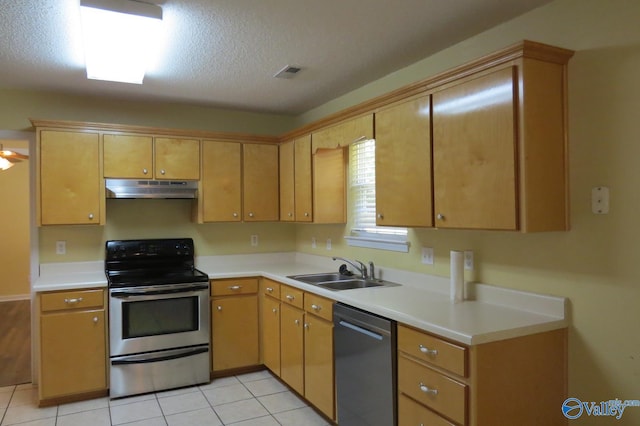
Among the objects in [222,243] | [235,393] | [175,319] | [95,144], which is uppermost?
[95,144]

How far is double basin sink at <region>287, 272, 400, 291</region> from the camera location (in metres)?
3.26

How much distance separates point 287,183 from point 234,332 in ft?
4.60

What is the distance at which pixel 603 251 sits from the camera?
196 cm

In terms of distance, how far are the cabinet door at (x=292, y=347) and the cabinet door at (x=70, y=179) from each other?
1716 millimetres

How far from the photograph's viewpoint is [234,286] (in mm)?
3875

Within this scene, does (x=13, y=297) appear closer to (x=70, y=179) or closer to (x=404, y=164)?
(x=70, y=179)

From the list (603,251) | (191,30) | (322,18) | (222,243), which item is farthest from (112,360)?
(603,251)

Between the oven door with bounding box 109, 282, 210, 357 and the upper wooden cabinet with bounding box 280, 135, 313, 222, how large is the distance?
3.24 ft

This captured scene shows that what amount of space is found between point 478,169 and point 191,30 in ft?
5.59

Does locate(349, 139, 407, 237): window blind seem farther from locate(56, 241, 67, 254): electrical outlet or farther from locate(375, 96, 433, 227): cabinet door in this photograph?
locate(56, 241, 67, 254): electrical outlet

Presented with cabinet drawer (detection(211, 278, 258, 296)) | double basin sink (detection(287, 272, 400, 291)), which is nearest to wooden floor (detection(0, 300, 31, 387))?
cabinet drawer (detection(211, 278, 258, 296))

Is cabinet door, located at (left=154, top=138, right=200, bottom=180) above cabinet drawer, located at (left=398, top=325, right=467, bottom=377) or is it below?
above

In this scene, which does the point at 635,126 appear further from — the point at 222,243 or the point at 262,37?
the point at 222,243

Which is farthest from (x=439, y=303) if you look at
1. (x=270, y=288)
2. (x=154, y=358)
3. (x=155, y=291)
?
(x=154, y=358)
